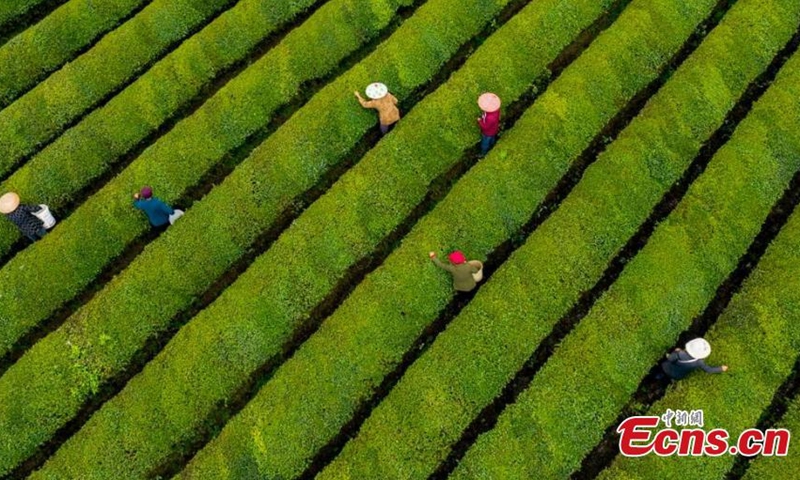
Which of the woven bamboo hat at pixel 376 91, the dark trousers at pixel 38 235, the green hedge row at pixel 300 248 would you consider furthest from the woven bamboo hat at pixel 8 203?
the woven bamboo hat at pixel 376 91

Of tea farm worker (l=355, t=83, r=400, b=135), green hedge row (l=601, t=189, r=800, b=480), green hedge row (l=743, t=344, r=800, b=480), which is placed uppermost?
tea farm worker (l=355, t=83, r=400, b=135)

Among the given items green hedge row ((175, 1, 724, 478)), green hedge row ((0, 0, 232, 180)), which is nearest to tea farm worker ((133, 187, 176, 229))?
green hedge row ((175, 1, 724, 478))

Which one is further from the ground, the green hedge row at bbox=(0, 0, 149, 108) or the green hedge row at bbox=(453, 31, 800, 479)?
the green hedge row at bbox=(0, 0, 149, 108)

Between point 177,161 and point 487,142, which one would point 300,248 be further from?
point 487,142

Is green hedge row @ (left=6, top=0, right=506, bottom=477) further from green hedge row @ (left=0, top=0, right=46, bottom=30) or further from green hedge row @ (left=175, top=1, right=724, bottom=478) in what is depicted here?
green hedge row @ (left=0, top=0, right=46, bottom=30)

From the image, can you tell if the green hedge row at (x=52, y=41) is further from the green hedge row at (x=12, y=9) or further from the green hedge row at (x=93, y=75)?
the green hedge row at (x=12, y=9)

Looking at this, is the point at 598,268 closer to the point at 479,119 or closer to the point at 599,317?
the point at 599,317

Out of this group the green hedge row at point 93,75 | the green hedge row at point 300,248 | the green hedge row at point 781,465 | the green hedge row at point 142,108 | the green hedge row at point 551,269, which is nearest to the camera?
the green hedge row at point 781,465
